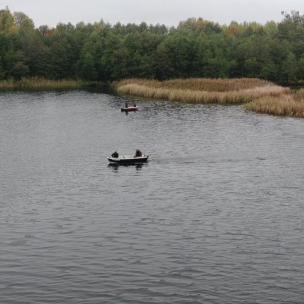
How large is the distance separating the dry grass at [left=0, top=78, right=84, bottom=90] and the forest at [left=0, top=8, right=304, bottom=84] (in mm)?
3165

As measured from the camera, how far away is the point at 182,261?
31500 mm

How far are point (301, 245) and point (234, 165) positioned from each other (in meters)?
23.2

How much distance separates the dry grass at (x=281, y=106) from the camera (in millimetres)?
88312

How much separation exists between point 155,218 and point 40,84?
431ft

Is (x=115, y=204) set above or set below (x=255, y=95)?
below

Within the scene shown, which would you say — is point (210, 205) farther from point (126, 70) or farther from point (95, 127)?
point (126, 70)

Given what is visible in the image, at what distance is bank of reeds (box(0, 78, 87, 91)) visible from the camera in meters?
159

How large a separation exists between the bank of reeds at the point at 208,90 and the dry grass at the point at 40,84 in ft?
120

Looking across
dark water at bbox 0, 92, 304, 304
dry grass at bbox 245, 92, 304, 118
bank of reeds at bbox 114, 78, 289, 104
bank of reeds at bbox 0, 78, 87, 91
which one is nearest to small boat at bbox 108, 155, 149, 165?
dark water at bbox 0, 92, 304, 304

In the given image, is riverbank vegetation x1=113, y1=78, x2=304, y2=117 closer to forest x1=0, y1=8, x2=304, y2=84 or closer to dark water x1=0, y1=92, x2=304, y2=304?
dark water x1=0, y1=92, x2=304, y2=304

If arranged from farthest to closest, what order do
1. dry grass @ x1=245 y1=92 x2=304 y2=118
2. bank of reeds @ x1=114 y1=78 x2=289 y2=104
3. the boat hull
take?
bank of reeds @ x1=114 y1=78 x2=289 y2=104, the boat hull, dry grass @ x1=245 y1=92 x2=304 y2=118

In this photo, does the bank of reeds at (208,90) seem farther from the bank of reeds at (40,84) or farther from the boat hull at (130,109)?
the bank of reeds at (40,84)

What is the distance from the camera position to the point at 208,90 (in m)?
115

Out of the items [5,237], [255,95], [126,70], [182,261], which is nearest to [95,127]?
[255,95]
